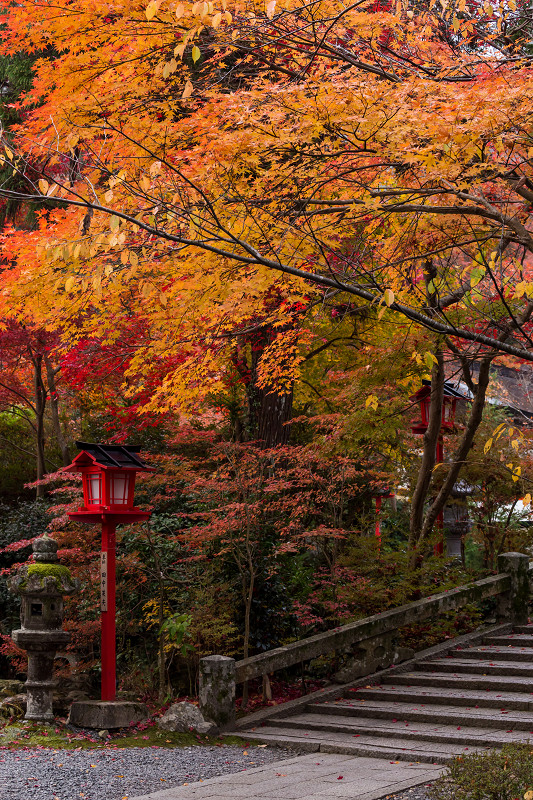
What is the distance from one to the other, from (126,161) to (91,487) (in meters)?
3.53

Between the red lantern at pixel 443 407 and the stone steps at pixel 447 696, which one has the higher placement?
the red lantern at pixel 443 407

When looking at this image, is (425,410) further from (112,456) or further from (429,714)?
(112,456)

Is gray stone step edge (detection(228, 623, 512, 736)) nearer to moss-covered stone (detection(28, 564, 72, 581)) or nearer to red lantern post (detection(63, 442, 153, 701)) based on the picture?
red lantern post (detection(63, 442, 153, 701))

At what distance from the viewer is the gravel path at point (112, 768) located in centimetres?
578

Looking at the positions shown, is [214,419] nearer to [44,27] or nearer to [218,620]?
[218,620]

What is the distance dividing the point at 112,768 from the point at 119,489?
295 centimetres

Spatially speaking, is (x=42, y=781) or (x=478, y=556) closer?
(x=42, y=781)

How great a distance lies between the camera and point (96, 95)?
8109mm

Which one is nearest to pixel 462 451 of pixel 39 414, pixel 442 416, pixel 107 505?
pixel 442 416

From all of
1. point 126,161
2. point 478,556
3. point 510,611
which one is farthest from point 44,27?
point 478,556

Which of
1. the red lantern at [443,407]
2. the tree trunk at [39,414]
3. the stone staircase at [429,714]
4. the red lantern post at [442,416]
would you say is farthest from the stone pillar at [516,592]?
the tree trunk at [39,414]

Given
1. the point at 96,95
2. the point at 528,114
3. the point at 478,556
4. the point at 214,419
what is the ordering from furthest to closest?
the point at 478,556, the point at 214,419, the point at 96,95, the point at 528,114

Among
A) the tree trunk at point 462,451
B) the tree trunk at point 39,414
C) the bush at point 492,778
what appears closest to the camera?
the bush at point 492,778

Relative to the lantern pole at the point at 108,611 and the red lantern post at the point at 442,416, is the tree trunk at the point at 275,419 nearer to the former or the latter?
the red lantern post at the point at 442,416
